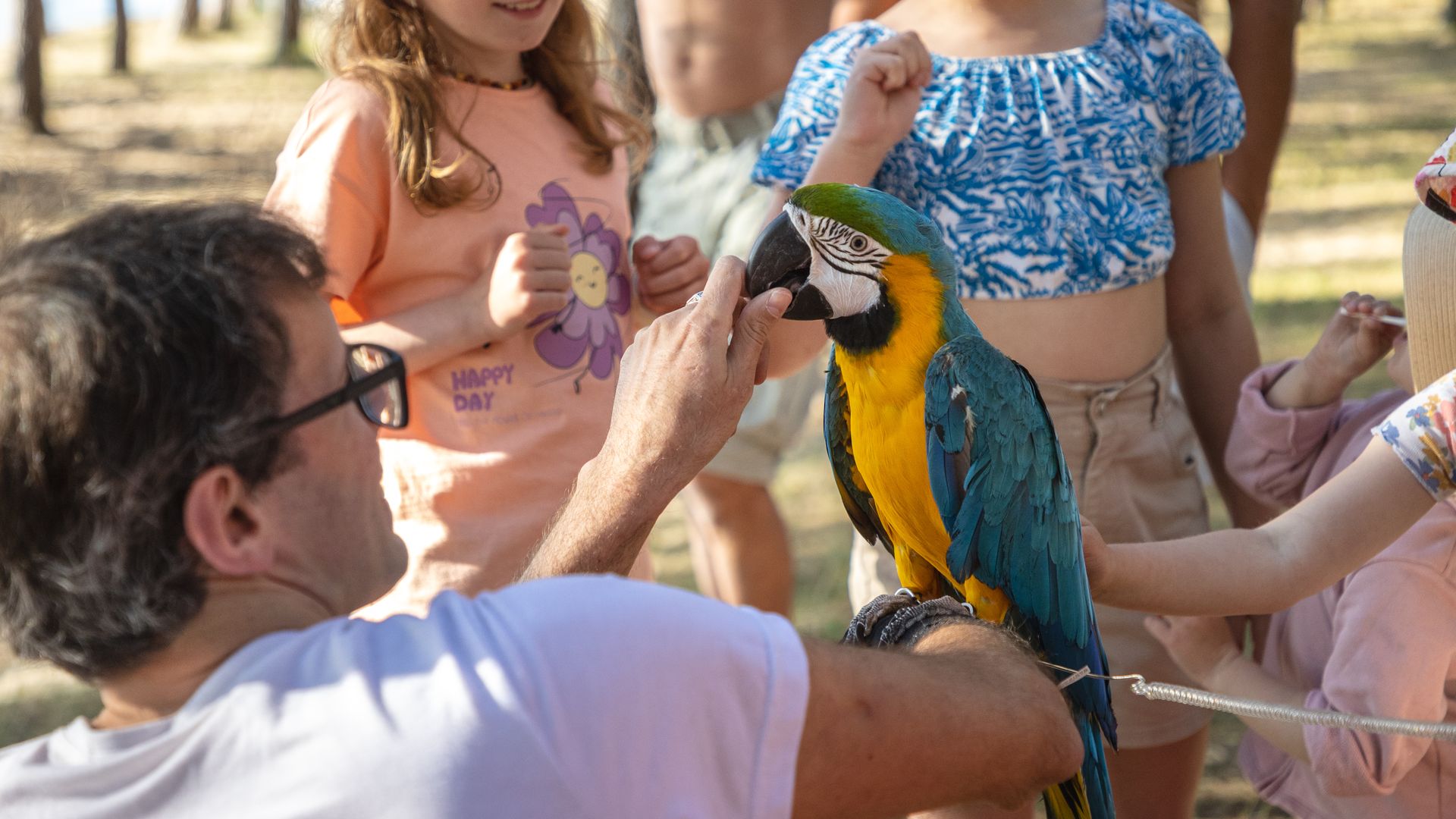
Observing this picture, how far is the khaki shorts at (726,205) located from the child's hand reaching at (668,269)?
2.21 ft

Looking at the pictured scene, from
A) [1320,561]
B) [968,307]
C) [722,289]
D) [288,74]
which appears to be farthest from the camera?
[288,74]

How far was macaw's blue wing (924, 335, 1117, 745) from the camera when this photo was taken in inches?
53.3

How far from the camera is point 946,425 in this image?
4.45ft

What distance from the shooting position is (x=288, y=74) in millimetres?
14469

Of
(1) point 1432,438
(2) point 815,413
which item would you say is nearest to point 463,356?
(1) point 1432,438

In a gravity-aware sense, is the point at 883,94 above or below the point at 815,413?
above

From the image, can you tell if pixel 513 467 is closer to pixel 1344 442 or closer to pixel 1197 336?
pixel 1197 336

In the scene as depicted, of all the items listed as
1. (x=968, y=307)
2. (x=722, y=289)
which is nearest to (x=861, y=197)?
(x=722, y=289)

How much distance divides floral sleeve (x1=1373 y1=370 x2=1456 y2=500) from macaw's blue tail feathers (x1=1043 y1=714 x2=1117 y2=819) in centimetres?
48

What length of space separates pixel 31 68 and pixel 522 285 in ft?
34.8

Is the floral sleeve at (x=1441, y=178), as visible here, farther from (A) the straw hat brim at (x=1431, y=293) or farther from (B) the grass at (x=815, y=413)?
(B) the grass at (x=815, y=413)

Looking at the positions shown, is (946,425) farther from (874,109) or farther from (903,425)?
(874,109)

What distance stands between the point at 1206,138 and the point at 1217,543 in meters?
0.71

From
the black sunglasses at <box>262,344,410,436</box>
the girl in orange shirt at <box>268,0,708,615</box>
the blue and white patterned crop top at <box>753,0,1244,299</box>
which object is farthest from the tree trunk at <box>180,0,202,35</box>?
the black sunglasses at <box>262,344,410,436</box>
